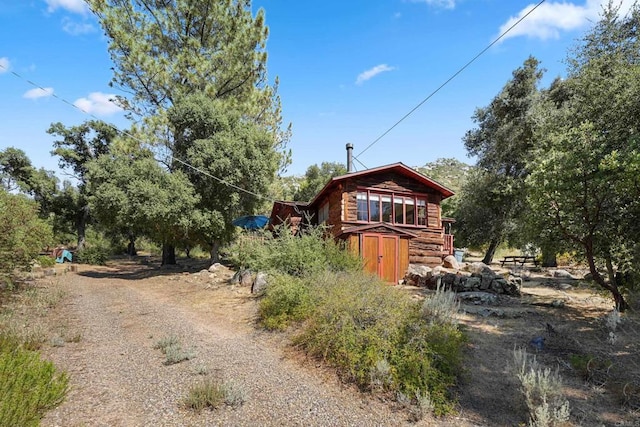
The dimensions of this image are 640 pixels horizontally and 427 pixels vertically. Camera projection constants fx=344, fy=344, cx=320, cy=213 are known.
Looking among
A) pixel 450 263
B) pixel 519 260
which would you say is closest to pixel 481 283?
pixel 450 263

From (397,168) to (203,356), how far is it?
1363cm

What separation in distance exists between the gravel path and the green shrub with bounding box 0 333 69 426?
560 millimetres

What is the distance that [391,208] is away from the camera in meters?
17.7

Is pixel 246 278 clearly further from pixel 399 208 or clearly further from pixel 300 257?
pixel 399 208

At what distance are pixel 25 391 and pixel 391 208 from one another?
51.8 feet

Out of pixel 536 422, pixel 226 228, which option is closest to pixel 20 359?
pixel 536 422

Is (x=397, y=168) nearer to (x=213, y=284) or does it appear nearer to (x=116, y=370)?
(x=213, y=284)

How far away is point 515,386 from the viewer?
5.43m

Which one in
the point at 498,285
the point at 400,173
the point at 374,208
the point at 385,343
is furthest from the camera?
the point at 400,173

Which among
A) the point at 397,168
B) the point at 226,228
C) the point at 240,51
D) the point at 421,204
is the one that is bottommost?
the point at 226,228

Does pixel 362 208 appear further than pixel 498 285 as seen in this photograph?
Yes

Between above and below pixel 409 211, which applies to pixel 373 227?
below

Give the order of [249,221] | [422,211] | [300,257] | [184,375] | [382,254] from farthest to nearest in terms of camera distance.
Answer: [249,221], [422,211], [382,254], [300,257], [184,375]

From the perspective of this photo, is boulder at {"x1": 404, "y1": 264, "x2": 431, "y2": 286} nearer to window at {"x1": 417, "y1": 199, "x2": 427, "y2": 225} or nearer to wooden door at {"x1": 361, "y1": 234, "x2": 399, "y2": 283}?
wooden door at {"x1": 361, "y1": 234, "x2": 399, "y2": 283}
